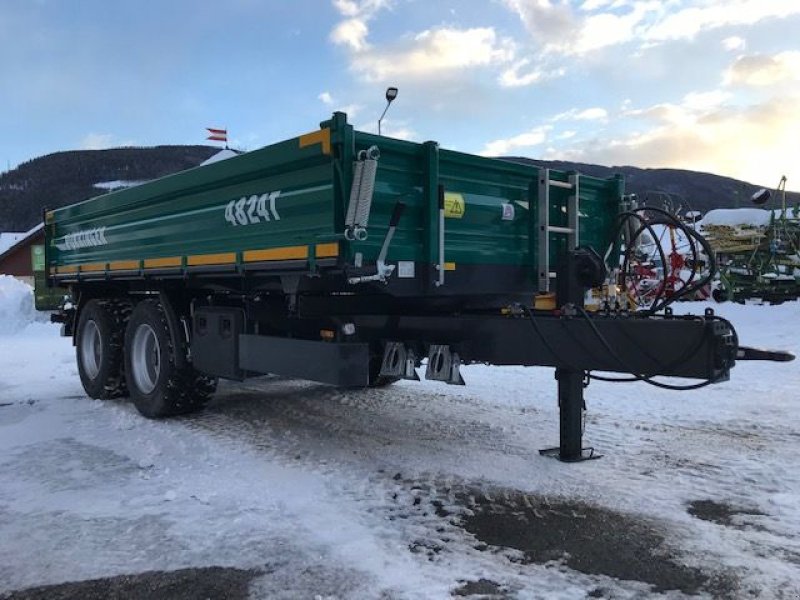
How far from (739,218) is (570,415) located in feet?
56.5

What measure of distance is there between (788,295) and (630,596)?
1662 cm

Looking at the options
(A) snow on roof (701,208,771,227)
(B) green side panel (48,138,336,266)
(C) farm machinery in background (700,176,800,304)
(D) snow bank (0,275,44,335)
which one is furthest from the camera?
(A) snow on roof (701,208,771,227)

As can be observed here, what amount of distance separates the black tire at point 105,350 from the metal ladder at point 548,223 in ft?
16.3

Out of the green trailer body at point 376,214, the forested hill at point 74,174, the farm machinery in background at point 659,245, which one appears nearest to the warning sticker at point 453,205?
the green trailer body at point 376,214

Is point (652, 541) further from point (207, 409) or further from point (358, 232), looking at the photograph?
point (207, 409)

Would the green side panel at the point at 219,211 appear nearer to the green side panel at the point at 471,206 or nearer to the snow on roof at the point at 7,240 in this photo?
the green side panel at the point at 471,206

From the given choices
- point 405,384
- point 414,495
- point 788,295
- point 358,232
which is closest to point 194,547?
point 414,495

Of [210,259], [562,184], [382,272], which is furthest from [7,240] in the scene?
[382,272]

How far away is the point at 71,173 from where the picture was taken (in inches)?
4611

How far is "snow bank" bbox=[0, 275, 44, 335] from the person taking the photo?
18.4 metres

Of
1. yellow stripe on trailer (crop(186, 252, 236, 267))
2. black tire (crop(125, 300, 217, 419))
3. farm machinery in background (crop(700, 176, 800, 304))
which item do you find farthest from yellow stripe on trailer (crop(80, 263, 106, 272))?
farm machinery in background (crop(700, 176, 800, 304))

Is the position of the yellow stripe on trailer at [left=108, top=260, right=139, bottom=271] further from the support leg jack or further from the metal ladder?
the support leg jack

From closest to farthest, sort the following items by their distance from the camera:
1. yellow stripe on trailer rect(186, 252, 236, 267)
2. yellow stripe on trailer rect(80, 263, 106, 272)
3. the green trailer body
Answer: the green trailer body
yellow stripe on trailer rect(186, 252, 236, 267)
yellow stripe on trailer rect(80, 263, 106, 272)

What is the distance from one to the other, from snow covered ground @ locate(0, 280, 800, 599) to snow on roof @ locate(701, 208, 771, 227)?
13.1 meters
